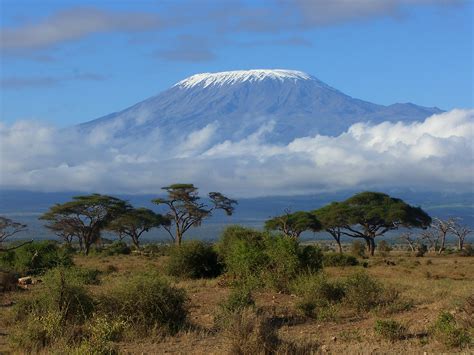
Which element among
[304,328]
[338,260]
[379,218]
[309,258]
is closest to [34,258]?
[309,258]

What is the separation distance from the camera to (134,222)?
221ft

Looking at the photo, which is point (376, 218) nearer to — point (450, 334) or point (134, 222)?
Answer: point (134, 222)

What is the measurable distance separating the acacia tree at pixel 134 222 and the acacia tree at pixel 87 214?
8.05 feet

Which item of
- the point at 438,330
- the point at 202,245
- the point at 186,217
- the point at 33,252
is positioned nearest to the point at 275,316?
the point at 438,330

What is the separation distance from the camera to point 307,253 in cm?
2461

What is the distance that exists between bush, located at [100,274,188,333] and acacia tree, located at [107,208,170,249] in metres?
50.2

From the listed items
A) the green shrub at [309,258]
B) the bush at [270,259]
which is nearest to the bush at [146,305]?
the bush at [270,259]

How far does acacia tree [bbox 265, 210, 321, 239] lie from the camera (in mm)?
61156

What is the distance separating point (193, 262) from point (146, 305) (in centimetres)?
1364

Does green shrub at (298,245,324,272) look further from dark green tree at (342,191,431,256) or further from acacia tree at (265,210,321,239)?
acacia tree at (265,210,321,239)

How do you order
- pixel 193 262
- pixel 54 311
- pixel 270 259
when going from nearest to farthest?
pixel 54 311 < pixel 270 259 < pixel 193 262

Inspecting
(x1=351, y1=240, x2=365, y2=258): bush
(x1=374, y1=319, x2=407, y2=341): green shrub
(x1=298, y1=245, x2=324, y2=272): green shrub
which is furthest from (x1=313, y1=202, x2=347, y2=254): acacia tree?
(x1=374, y1=319, x2=407, y2=341): green shrub

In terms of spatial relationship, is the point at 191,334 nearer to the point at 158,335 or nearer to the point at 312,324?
the point at 158,335

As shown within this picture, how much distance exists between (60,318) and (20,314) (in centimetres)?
269
